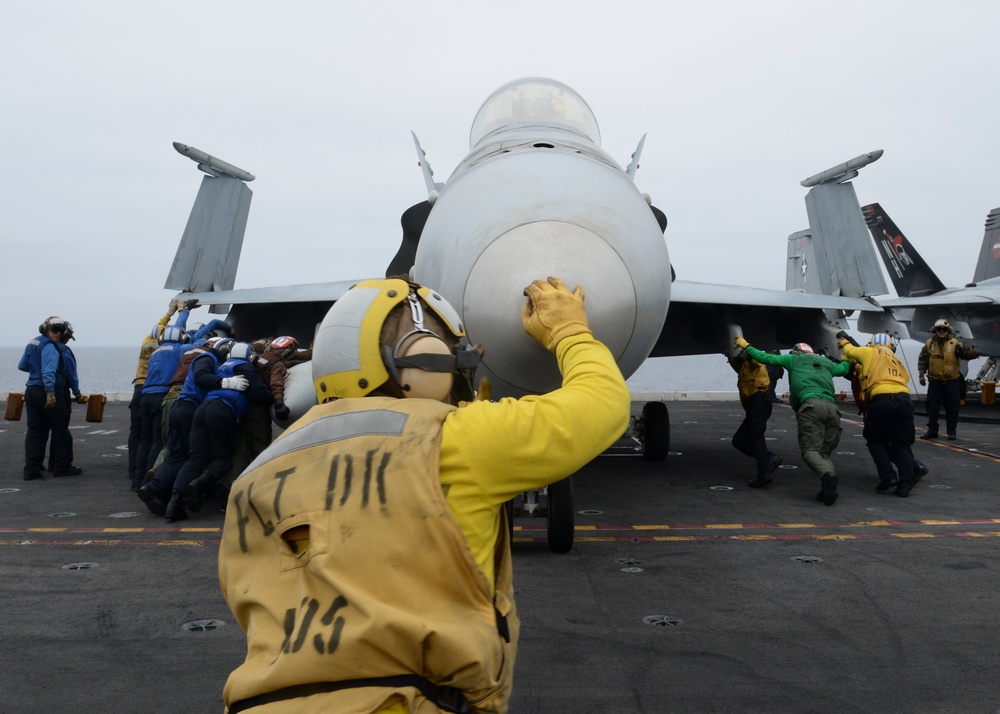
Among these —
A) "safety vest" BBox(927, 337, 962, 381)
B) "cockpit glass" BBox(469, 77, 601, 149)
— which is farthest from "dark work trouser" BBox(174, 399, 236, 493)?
"safety vest" BBox(927, 337, 962, 381)

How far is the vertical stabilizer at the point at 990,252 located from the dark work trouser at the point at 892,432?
60.1ft

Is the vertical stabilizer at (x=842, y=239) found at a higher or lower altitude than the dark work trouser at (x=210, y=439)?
higher

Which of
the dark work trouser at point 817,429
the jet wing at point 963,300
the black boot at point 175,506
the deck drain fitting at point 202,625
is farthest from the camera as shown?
the jet wing at point 963,300

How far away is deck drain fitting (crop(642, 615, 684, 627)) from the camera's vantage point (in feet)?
13.8

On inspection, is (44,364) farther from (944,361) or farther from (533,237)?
(944,361)

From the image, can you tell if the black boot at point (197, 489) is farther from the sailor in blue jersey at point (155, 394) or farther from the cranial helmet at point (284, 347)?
the sailor in blue jersey at point (155, 394)

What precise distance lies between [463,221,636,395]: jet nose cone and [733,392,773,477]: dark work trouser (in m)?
5.06

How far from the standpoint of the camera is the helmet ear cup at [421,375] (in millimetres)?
1819

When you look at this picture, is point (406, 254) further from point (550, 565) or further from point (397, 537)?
point (397, 537)

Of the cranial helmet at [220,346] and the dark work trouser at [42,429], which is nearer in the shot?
the cranial helmet at [220,346]

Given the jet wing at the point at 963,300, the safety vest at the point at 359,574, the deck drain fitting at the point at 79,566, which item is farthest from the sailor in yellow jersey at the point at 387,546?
the jet wing at the point at 963,300

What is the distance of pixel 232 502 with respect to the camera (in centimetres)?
168

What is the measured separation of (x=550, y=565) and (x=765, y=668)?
194 centimetres

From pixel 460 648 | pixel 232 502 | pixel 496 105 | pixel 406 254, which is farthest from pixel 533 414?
pixel 496 105
